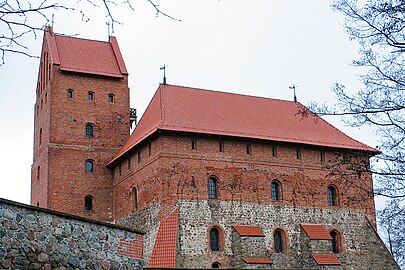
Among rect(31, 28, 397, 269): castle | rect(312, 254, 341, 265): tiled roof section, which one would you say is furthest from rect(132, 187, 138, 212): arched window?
rect(312, 254, 341, 265): tiled roof section

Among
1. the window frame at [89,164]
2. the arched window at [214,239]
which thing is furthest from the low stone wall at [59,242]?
the window frame at [89,164]

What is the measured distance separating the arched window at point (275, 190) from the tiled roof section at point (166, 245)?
4.98 metres

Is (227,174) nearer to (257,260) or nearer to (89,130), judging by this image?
(257,260)

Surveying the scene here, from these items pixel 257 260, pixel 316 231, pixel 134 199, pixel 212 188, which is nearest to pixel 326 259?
pixel 316 231

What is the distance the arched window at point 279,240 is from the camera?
27.4m

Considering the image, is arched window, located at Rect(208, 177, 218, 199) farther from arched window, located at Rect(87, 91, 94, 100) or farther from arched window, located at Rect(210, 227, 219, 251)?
arched window, located at Rect(87, 91, 94, 100)

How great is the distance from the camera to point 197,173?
1048 inches

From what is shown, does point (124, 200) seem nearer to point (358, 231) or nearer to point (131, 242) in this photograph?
point (358, 231)

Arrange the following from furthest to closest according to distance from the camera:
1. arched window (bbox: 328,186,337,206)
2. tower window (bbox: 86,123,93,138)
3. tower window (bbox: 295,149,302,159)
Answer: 1. tower window (bbox: 86,123,93,138)
2. arched window (bbox: 328,186,337,206)
3. tower window (bbox: 295,149,302,159)

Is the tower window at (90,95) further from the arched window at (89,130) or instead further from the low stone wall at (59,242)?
the low stone wall at (59,242)

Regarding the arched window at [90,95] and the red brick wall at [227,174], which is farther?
the arched window at [90,95]

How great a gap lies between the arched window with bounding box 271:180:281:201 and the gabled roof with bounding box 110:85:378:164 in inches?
78.7

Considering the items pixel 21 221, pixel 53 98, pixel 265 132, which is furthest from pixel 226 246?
pixel 21 221

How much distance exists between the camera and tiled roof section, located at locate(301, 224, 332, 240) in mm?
27344
